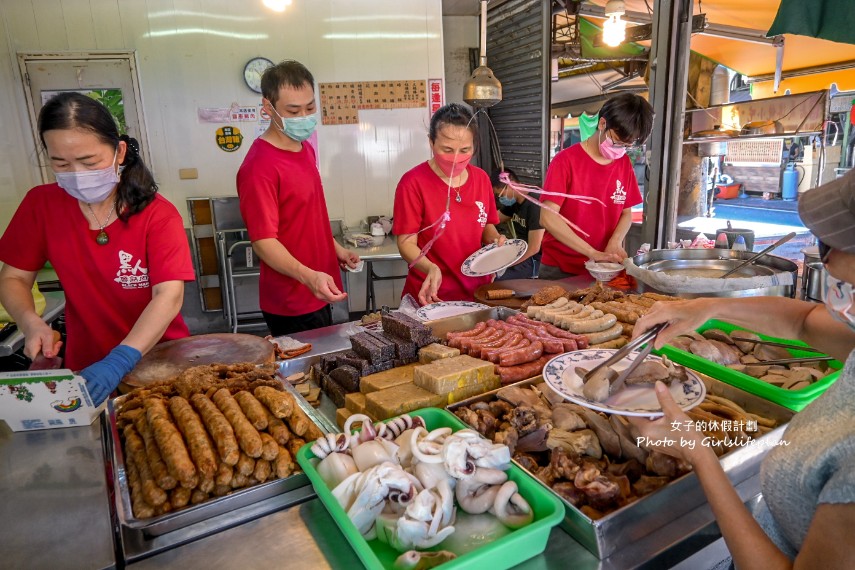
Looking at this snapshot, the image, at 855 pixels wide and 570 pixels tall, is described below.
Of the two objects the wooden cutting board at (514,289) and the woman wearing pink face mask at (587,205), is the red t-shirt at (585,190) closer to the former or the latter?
the woman wearing pink face mask at (587,205)

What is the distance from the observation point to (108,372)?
6.66 ft

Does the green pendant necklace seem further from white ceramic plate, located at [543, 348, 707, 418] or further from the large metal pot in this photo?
the large metal pot

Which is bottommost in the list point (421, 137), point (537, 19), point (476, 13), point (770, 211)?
point (770, 211)

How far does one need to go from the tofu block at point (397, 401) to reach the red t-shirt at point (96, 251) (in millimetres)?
1274

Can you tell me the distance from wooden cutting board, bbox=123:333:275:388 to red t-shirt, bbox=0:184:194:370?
0.32 metres

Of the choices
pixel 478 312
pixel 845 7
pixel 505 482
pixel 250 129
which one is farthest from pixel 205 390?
pixel 250 129

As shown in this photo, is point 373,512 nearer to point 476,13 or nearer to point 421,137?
point 421,137

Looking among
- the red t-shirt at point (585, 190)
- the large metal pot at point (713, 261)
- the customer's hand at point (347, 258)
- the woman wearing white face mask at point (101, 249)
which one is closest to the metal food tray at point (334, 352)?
the woman wearing white face mask at point (101, 249)

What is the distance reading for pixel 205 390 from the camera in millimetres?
1864

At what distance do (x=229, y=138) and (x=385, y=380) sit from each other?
577 centimetres

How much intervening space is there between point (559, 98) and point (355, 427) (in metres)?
10.0

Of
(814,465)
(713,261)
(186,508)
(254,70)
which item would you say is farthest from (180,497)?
(254,70)

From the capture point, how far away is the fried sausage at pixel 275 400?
169cm

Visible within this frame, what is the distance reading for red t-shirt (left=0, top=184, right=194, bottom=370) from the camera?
2529 mm
